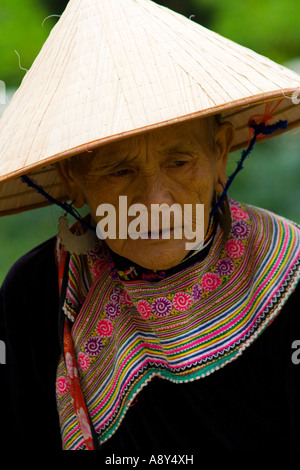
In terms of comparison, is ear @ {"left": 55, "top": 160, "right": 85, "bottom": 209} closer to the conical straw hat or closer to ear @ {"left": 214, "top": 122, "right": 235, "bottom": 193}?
the conical straw hat

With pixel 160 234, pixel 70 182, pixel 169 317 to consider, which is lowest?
pixel 169 317

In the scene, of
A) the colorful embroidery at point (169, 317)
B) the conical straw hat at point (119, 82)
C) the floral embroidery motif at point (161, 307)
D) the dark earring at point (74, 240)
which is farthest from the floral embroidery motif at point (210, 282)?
the conical straw hat at point (119, 82)

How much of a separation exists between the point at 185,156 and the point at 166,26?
0.99ft

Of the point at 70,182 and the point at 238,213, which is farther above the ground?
the point at 70,182

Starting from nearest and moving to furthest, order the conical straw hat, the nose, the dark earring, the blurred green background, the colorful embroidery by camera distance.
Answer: the conical straw hat
the nose
the colorful embroidery
the dark earring
the blurred green background

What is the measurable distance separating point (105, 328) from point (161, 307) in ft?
0.68

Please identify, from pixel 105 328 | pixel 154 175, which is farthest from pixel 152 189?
pixel 105 328

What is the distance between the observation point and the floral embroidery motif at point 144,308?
1898mm

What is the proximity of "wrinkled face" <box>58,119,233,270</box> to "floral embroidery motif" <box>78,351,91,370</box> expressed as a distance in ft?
1.15


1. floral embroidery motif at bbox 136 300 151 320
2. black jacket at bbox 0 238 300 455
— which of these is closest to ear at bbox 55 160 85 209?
floral embroidery motif at bbox 136 300 151 320

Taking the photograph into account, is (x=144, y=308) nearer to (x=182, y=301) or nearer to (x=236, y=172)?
(x=182, y=301)

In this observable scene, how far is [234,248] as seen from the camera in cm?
192

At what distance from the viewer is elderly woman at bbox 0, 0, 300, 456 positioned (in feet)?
5.57

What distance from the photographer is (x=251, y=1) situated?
4.45 meters
